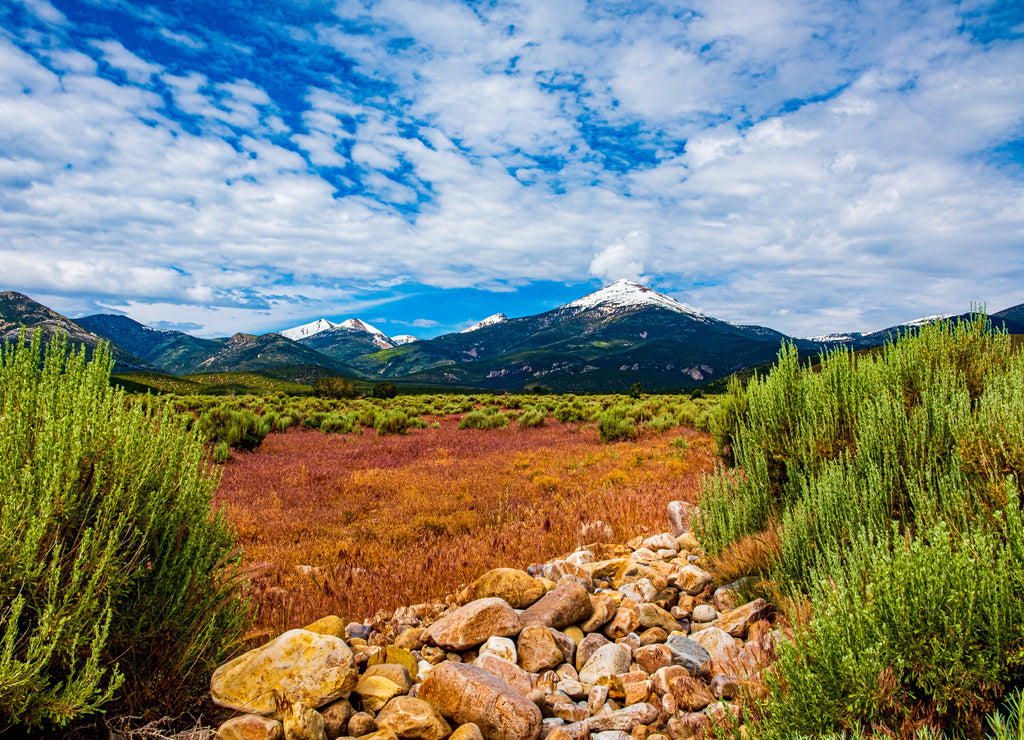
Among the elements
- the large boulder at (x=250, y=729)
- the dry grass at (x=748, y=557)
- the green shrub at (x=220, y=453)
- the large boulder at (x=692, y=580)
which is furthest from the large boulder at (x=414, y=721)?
the green shrub at (x=220, y=453)

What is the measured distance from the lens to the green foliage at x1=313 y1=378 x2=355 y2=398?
42875mm

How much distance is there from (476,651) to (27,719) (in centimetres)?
280

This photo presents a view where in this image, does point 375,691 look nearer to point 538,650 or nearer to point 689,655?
point 538,650

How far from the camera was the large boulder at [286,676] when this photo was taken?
2.94m

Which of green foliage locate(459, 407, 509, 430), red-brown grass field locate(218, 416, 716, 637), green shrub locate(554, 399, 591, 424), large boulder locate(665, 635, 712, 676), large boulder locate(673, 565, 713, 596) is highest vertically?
green shrub locate(554, 399, 591, 424)

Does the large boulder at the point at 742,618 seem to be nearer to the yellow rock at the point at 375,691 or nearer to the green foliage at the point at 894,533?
the green foliage at the point at 894,533

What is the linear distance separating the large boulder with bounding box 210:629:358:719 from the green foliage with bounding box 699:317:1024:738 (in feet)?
8.23

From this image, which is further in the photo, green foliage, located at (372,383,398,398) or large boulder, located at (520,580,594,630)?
green foliage, located at (372,383,398,398)

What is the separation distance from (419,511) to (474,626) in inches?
175

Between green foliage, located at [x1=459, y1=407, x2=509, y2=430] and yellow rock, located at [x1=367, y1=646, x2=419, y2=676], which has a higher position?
green foliage, located at [x1=459, y1=407, x2=509, y2=430]

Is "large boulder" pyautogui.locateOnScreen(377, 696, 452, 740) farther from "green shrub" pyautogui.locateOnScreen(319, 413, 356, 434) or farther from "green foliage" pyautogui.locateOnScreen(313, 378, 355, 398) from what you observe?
"green foliage" pyautogui.locateOnScreen(313, 378, 355, 398)

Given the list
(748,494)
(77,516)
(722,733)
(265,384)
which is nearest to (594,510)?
(748,494)

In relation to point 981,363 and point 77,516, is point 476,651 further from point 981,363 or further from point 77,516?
point 981,363

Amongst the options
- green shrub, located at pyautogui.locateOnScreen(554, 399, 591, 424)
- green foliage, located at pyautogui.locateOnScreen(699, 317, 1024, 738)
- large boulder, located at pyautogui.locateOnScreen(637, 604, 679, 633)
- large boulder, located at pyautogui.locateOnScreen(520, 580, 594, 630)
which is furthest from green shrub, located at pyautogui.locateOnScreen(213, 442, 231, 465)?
green shrub, located at pyautogui.locateOnScreen(554, 399, 591, 424)
